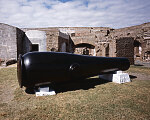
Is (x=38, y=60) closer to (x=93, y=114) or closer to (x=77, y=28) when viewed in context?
(x=93, y=114)

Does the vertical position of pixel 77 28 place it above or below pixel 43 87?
above

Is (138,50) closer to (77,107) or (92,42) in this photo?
(92,42)

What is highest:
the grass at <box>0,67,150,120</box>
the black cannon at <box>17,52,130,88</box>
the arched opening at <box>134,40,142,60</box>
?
the arched opening at <box>134,40,142,60</box>

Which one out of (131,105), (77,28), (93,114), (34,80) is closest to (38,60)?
(34,80)

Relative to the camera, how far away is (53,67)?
8.98 ft

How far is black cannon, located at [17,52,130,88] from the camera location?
252cm

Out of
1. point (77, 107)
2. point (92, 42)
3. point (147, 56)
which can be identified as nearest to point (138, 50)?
point (147, 56)

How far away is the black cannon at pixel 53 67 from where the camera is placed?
252 cm

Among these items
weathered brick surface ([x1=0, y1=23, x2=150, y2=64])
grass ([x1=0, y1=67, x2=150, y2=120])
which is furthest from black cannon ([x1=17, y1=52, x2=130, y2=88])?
weathered brick surface ([x1=0, y1=23, x2=150, y2=64])

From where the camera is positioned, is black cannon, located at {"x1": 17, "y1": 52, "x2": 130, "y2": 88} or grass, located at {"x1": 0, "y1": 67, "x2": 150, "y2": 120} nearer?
grass, located at {"x1": 0, "y1": 67, "x2": 150, "y2": 120}

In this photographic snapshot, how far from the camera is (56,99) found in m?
2.54

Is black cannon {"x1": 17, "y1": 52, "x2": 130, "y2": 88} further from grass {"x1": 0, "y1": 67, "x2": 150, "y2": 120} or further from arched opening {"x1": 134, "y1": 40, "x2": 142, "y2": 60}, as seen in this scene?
arched opening {"x1": 134, "y1": 40, "x2": 142, "y2": 60}

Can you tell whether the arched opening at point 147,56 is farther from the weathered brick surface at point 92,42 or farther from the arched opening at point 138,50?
the arched opening at point 138,50

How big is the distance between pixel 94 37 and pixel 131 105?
1478 centimetres
